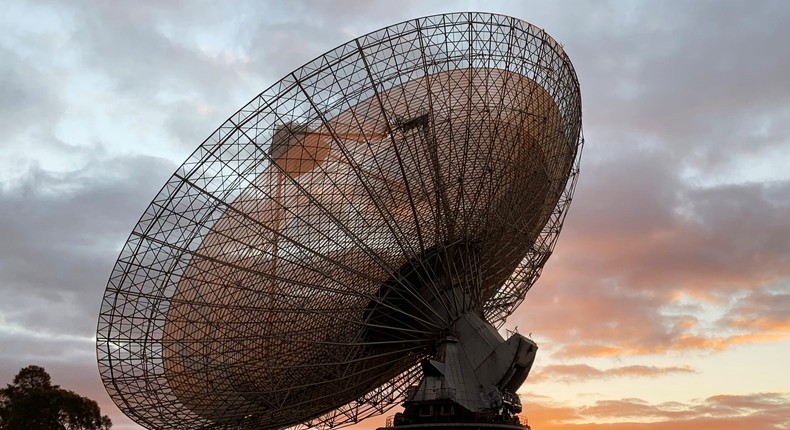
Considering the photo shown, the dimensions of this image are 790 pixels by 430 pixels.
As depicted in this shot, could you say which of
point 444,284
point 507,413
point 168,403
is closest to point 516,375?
point 507,413

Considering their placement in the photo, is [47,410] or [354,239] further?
[47,410]

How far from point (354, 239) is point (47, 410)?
97.9ft

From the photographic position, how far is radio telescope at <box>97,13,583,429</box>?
35.8 m

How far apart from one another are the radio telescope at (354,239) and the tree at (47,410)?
2005 cm

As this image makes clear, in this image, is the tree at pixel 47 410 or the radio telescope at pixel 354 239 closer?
the radio telescope at pixel 354 239

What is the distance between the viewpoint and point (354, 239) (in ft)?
132

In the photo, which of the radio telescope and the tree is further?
the tree

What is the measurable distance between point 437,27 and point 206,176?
1237 centimetres

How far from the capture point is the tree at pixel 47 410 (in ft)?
182

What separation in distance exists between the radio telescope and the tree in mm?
20053

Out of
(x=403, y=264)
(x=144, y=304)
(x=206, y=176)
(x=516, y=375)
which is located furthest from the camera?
(x=403, y=264)

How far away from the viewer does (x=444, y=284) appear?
42875 mm

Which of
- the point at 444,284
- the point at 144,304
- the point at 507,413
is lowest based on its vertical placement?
the point at 507,413

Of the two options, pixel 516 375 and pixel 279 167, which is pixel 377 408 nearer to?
pixel 516 375
